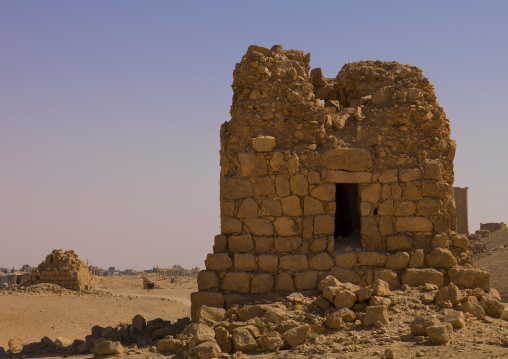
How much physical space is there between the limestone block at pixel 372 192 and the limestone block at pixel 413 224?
45cm

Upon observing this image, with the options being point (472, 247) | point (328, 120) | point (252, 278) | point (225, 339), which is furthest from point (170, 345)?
point (472, 247)

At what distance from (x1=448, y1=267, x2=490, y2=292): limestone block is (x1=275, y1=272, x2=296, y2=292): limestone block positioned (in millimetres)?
2226

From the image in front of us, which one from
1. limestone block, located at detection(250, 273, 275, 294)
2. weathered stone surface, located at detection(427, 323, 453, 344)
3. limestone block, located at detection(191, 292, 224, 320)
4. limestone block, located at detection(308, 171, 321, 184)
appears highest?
limestone block, located at detection(308, 171, 321, 184)

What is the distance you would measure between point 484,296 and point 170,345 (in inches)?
160

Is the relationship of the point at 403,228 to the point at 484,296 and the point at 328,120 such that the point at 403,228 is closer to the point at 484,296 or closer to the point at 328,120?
the point at 484,296

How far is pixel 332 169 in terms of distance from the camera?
8180 millimetres

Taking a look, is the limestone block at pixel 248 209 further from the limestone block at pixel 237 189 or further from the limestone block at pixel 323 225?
the limestone block at pixel 323 225

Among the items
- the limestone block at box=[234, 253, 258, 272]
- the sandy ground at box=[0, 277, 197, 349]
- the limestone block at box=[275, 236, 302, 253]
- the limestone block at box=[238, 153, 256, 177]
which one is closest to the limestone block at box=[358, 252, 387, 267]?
the limestone block at box=[275, 236, 302, 253]

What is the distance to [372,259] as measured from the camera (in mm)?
7945

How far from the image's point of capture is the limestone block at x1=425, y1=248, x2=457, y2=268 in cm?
792

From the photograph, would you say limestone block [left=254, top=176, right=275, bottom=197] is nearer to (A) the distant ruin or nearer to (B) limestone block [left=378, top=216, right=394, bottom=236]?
(A) the distant ruin

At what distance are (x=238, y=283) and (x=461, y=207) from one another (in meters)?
17.7

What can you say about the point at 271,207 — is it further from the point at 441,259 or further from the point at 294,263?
the point at 441,259

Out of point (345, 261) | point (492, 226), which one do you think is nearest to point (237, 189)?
point (345, 261)
